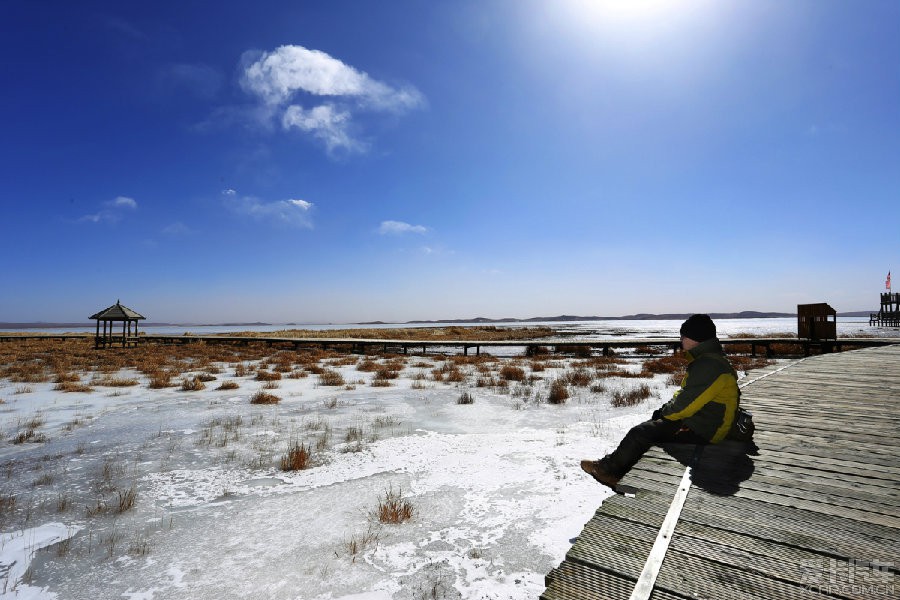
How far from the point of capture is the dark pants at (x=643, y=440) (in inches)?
151

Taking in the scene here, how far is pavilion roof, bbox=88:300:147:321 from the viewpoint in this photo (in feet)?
87.5

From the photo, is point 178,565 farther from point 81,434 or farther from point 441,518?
point 81,434

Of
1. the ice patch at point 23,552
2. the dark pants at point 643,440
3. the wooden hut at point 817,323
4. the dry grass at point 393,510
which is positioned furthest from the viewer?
the wooden hut at point 817,323

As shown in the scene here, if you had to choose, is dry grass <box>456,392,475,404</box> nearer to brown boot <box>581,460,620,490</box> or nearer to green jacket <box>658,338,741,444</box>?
brown boot <box>581,460,620,490</box>

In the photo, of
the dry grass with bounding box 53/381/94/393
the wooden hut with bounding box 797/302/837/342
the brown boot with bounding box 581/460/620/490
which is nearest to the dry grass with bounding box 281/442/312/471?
the brown boot with bounding box 581/460/620/490

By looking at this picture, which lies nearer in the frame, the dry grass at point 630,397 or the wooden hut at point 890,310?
the dry grass at point 630,397

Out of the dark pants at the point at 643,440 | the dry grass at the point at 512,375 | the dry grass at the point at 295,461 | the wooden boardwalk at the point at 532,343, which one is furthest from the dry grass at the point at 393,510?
the wooden boardwalk at the point at 532,343

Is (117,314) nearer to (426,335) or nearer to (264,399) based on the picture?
(264,399)

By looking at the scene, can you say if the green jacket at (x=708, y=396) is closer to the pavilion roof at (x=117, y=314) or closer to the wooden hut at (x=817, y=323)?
the wooden hut at (x=817, y=323)

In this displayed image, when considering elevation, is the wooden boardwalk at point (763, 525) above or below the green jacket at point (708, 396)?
below

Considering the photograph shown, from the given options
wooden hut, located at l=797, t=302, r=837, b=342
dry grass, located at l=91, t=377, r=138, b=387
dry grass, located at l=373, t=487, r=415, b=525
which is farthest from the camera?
wooden hut, located at l=797, t=302, r=837, b=342

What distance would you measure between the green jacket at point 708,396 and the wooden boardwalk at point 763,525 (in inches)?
9.3

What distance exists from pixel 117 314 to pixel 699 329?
111 ft

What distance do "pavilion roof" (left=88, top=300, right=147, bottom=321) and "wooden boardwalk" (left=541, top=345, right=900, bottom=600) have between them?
3281 centimetres
